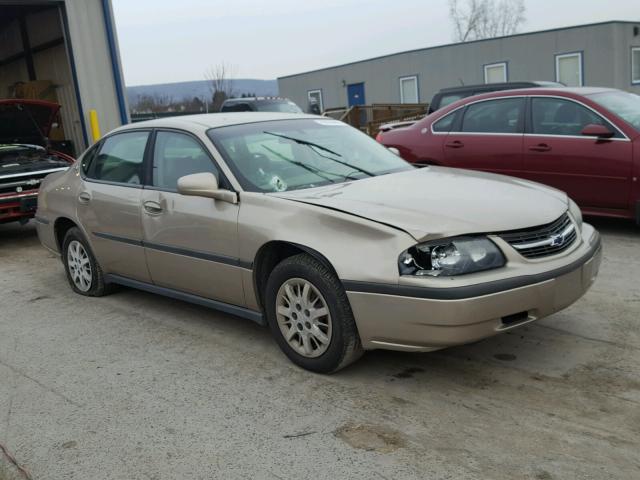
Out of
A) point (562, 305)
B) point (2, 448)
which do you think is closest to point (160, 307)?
point (2, 448)

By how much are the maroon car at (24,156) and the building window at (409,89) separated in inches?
864

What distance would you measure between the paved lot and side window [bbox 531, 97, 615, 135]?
250cm

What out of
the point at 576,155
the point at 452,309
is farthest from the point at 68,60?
the point at 452,309

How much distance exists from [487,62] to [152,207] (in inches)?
1004

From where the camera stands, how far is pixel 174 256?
4.62 metres

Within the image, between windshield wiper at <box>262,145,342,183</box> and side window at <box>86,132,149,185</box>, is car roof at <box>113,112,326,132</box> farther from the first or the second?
windshield wiper at <box>262,145,342,183</box>

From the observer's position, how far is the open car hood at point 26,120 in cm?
952

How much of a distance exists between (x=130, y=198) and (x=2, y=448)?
7.16 feet

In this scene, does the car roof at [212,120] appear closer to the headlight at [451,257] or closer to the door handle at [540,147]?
the headlight at [451,257]

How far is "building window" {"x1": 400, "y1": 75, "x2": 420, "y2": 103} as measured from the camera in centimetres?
3009

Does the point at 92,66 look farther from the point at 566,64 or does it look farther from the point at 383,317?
the point at 566,64

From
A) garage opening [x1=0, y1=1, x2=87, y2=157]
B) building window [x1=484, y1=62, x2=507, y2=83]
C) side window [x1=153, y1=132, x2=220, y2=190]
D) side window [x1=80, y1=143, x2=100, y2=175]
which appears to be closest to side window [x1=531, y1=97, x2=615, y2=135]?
side window [x1=153, y1=132, x2=220, y2=190]

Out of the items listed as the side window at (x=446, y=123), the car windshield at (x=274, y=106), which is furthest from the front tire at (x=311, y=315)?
the car windshield at (x=274, y=106)

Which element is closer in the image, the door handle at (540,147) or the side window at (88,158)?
the side window at (88,158)
